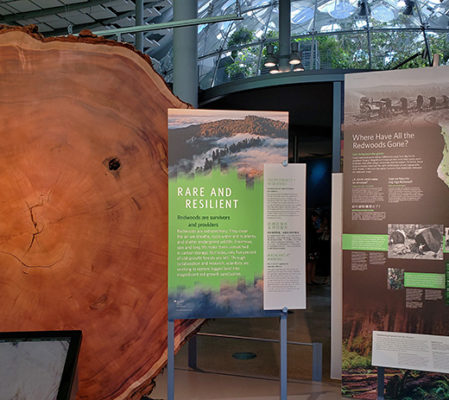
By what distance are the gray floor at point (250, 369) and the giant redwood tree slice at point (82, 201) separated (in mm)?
1361

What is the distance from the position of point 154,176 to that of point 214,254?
0.57 meters

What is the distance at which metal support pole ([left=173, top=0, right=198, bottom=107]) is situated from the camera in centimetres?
619

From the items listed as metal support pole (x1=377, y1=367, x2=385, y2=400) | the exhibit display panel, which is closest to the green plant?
the exhibit display panel

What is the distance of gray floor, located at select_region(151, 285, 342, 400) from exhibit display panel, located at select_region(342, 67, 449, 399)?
838 mm

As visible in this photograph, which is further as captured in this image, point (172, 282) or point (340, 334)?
point (340, 334)

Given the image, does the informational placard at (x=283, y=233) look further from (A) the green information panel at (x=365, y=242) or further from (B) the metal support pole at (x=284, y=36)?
(B) the metal support pole at (x=284, y=36)

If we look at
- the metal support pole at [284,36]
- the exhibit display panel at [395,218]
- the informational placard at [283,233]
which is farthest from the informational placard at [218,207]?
the metal support pole at [284,36]

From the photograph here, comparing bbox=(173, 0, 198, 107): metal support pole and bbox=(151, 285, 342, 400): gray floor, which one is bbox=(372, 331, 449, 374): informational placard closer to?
bbox=(151, 285, 342, 400): gray floor

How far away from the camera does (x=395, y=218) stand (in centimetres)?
295

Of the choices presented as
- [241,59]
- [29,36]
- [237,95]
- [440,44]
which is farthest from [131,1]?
[29,36]

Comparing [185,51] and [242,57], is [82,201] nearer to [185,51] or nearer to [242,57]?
[185,51]

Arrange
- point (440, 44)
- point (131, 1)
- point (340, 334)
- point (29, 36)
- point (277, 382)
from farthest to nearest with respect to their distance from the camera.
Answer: point (131, 1) < point (440, 44) < point (277, 382) < point (340, 334) < point (29, 36)

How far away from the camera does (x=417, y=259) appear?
9.56 feet

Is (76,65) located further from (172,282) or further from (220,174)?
(172,282)
